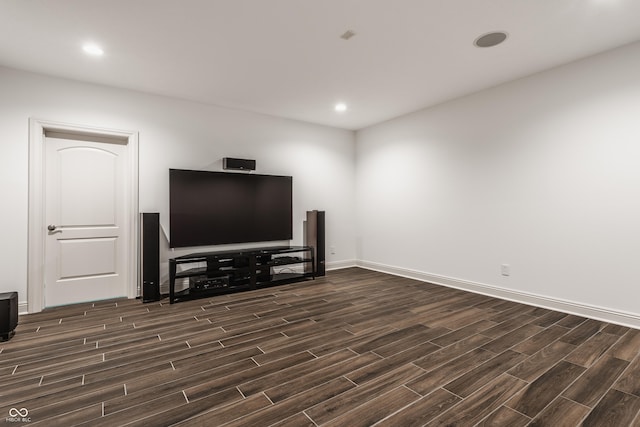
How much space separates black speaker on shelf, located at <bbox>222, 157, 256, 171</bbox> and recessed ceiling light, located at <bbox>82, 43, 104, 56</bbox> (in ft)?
5.96

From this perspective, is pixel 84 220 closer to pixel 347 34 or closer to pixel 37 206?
pixel 37 206

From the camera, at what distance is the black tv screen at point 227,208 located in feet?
13.5

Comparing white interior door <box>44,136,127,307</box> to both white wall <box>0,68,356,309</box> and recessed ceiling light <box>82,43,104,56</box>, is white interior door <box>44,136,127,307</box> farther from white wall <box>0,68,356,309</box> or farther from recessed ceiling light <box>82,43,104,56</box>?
recessed ceiling light <box>82,43,104,56</box>

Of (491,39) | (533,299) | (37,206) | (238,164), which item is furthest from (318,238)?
(37,206)

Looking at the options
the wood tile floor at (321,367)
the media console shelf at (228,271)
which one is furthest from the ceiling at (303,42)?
the wood tile floor at (321,367)

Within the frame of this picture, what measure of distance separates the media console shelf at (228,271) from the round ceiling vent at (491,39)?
3.37 meters

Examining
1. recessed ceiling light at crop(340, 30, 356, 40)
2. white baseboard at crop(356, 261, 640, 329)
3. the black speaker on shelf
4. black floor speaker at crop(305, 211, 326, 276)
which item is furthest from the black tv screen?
recessed ceiling light at crop(340, 30, 356, 40)

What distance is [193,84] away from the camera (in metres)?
3.74

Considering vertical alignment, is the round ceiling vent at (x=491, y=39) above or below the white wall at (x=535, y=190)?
above

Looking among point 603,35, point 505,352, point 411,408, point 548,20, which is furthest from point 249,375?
point 603,35

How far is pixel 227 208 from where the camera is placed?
175 inches

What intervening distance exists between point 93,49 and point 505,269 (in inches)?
195

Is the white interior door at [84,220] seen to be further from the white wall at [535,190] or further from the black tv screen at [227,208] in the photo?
the white wall at [535,190]

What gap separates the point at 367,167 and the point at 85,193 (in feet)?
13.9
